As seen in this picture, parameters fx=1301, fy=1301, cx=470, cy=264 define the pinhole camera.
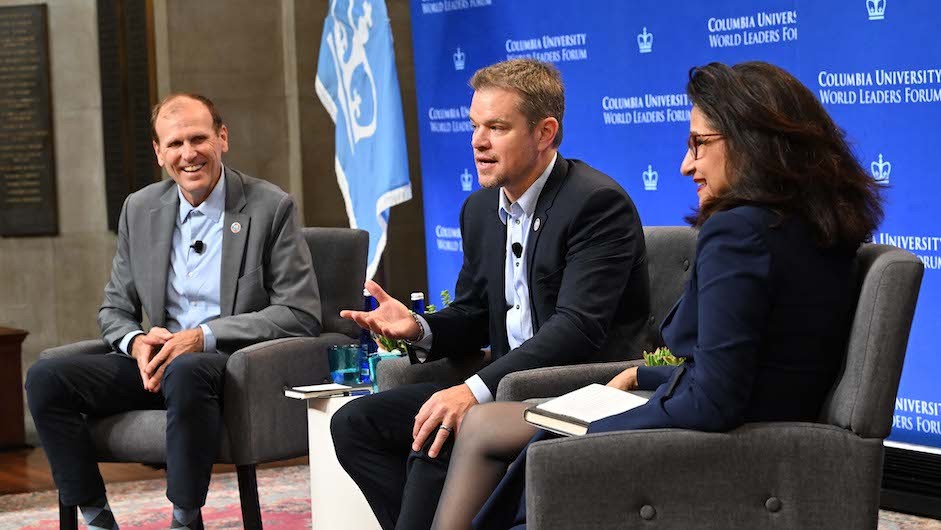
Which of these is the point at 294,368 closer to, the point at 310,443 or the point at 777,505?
the point at 310,443

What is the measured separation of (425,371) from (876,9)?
203 cm

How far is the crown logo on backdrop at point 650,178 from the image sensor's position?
16.4ft

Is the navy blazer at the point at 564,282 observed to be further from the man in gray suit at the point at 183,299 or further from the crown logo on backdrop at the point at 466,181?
the crown logo on backdrop at the point at 466,181

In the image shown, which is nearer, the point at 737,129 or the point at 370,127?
the point at 737,129

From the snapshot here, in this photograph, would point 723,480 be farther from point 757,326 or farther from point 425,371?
point 425,371

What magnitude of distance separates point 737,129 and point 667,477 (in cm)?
60

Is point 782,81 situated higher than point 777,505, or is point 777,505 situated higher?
point 782,81

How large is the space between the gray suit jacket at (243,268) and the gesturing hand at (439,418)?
3.62ft

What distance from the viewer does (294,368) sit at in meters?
3.69

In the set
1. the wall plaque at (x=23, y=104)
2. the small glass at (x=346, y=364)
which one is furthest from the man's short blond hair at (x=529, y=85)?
the wall plaque at (x=23, y=104)

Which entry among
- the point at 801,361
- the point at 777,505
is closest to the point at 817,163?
the point at 801,361

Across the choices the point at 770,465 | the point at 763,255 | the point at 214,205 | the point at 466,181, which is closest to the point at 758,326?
the point at 763,255

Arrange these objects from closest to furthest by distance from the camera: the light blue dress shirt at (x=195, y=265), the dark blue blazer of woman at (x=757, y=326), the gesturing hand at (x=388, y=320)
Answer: the dark blue blazer of woman at (x=757, y=326) → the gesturing hand at (x=388, y=320) → the light blue dress shirt at (x=195, y=265)

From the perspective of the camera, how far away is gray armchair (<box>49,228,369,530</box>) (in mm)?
3545
